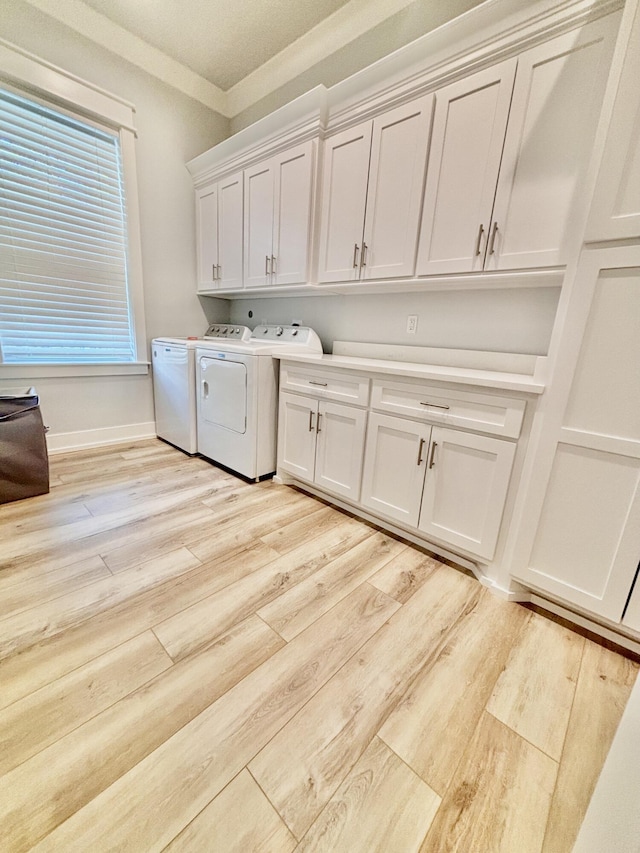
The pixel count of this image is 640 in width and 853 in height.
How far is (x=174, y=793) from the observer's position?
771mm

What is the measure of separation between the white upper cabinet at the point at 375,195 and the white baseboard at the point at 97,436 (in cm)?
217

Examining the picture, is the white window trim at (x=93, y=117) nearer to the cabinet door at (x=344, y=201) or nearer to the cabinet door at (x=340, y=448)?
the cabinet door at (x=344, y=201)

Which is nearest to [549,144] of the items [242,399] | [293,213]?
[293,213]

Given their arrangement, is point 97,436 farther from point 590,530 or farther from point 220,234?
point 590,530

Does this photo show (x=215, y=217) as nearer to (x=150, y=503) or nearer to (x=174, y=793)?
(x=150, y=503)

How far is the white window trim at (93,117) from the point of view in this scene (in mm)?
2145

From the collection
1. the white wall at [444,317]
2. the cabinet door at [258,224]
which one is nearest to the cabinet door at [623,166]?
the white wall at [444,317]

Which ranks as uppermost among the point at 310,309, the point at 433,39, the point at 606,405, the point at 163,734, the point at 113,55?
the point at 113,55

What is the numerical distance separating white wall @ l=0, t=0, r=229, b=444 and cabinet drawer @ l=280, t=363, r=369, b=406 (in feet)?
5.23

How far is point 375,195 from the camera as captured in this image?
1.92m

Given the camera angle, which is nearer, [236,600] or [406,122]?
[236,600]

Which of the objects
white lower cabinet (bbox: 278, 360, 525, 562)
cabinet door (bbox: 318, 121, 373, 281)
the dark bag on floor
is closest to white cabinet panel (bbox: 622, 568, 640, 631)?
white lower cabinet (bbox: 278, 360, 525, 562)

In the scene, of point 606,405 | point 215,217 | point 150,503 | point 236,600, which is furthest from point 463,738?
point 215,217

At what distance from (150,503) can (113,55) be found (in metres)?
3.18
